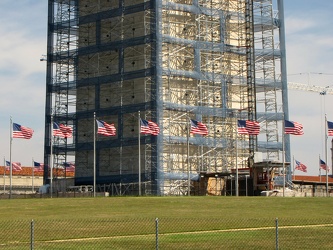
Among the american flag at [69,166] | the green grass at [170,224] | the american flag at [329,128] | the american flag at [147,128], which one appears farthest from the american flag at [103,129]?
the american flag at [69,166]

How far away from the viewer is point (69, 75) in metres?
112

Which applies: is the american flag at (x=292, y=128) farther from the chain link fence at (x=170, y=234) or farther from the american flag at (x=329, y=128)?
the chain link fence at (x=170, y=234)

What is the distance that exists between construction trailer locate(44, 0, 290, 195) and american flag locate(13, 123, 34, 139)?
22.4 meters

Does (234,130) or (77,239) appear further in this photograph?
(234,130)

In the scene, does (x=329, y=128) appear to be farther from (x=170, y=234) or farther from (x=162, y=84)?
(x=170, y=234)

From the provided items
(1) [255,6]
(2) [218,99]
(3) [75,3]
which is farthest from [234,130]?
(3) [75,3]

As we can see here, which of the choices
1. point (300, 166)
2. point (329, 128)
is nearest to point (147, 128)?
point (329, 128)

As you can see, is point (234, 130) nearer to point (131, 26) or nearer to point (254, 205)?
point (131, 26)

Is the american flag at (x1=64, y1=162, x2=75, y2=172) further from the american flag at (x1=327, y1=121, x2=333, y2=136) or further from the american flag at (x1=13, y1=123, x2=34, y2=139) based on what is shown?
the american flag at (x1=327, y1=121, x2=333, y2=136)

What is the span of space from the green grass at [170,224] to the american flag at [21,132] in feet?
69.0

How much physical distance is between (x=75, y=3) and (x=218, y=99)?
24934 millimetres

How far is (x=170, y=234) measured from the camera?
35.3 meters

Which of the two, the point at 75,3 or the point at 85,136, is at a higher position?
the point at 75,3

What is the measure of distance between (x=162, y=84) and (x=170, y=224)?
6422 cm
